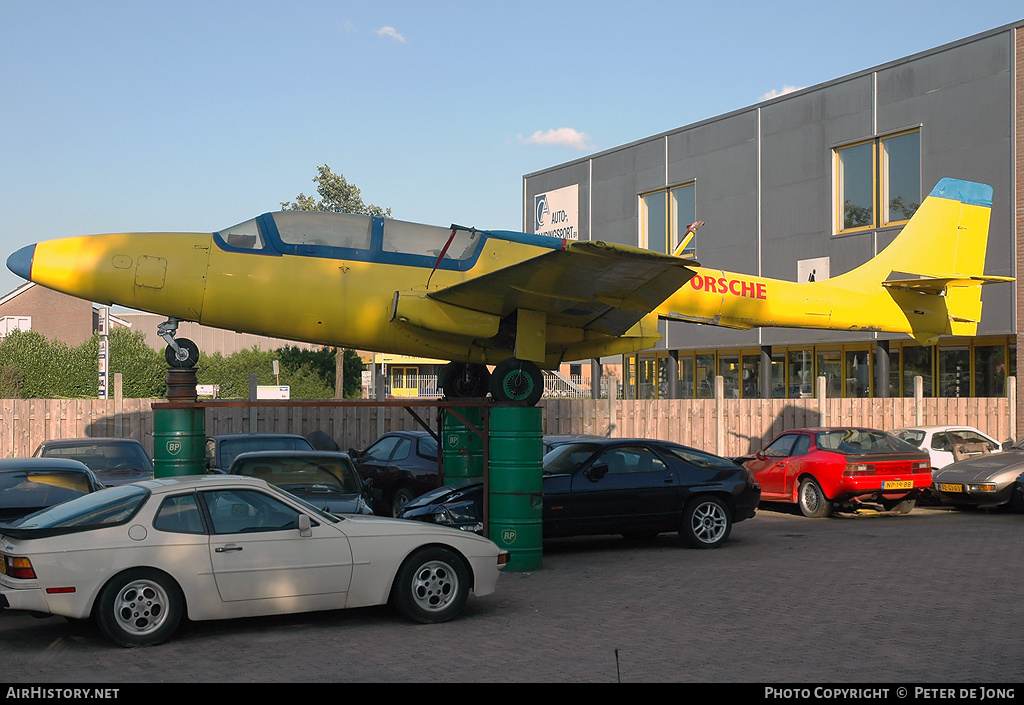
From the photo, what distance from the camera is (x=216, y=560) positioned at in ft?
25.4

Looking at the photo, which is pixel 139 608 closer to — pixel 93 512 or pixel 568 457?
pixel 93 512

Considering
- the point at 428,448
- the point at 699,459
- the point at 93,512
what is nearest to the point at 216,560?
the point at 93,512

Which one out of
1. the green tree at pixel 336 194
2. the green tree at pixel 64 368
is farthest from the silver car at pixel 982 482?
the green tree at pixel 336 194

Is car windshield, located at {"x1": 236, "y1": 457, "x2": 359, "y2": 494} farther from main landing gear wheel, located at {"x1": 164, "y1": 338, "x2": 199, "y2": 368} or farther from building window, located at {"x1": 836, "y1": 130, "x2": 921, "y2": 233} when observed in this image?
building window, located at {"x1": 836, "y1": 130, "x2": 921, "y2": 233}

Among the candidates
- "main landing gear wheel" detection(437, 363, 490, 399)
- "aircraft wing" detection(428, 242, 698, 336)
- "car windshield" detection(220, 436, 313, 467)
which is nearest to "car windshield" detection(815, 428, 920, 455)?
"aircraft wing" detection(428, 242, 698, 336)

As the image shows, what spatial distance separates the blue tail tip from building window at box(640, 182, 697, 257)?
13.3 metres

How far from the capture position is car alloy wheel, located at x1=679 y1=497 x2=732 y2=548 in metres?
13.1

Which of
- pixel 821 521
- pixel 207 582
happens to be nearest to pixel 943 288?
pixel 821 521

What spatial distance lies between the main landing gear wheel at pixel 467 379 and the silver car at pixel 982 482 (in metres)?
9.16

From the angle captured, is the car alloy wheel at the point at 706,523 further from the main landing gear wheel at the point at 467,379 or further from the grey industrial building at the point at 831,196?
the grey industrial building at the point at 831,196

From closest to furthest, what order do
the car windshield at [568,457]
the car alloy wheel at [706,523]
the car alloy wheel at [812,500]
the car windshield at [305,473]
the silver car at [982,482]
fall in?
1. the car windshield at [305,473]
2. the car windshield at [568,457]
3. the car alloy wheel at [706,523]
4. the car alloy wheel at [812,500]
5. the silver car at [982,482]

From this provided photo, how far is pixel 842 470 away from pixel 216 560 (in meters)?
11.6

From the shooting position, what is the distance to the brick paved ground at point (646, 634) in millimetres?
6836

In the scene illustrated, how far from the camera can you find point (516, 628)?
27.4ft
